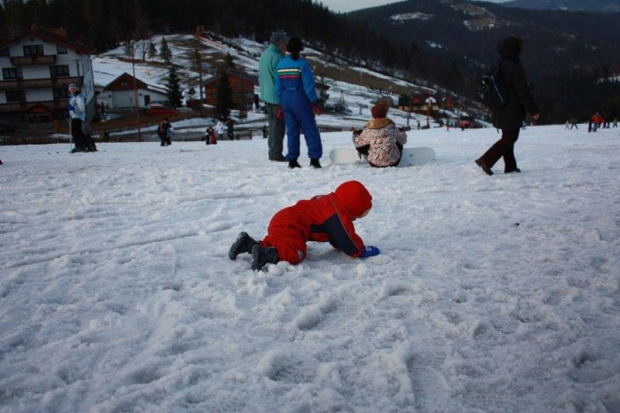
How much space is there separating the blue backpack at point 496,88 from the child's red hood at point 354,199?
392 centimetres

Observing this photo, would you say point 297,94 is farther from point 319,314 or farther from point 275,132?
point 319,314

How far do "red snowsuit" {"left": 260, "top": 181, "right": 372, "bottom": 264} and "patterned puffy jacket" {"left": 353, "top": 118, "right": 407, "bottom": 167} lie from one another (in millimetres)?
4556

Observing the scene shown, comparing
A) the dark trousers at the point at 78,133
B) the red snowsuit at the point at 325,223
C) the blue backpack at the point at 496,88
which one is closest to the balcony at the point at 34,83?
the dark trousers at the point at 78,133

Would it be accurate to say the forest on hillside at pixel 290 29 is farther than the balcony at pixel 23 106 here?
Yes

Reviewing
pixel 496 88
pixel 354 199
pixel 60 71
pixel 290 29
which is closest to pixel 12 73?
pixel 60 71

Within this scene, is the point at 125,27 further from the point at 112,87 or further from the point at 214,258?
the point at 214,258

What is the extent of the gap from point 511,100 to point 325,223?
444 centimetres

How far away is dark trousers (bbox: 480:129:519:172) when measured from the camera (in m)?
6.40

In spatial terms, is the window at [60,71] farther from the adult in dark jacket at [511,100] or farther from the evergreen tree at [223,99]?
the adult in dark jacket at [511,100]

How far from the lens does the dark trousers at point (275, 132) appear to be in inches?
337

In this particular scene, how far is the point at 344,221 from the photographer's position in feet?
10.4

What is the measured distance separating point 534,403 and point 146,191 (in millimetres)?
5101

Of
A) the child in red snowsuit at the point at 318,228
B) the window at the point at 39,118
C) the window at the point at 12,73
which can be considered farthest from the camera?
the window at the point at 12,73

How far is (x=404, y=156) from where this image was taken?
845 cm
